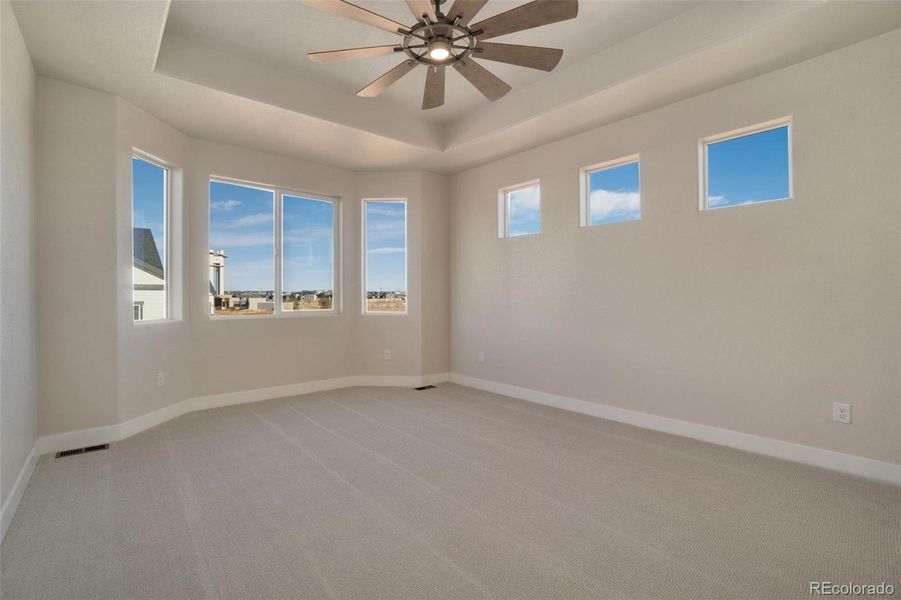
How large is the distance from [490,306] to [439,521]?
337 centimetres

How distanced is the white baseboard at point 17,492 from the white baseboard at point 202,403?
20 cm

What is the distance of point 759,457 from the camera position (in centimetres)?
311

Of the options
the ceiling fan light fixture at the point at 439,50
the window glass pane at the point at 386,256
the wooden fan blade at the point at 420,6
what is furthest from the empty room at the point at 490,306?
the window glass pane at the point at 386,256

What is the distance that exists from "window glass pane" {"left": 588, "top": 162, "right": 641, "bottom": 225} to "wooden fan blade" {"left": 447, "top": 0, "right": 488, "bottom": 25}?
2.56m

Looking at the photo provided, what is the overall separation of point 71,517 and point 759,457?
14.3 feet

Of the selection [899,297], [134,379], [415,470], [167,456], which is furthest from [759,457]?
[134,379]

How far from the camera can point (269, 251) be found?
199 inches

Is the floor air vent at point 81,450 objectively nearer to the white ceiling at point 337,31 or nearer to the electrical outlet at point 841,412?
the white ceiling at point 337,31

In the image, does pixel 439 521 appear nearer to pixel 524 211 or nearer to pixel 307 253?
pixel 524 211

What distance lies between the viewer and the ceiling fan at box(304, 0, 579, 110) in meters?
2.03

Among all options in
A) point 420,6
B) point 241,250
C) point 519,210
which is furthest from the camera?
point 519,210

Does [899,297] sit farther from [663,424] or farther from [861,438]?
[663,424]

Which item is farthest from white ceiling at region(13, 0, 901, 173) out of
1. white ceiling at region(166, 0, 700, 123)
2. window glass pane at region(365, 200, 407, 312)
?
window glass pane at region(365, 200, 407, 312)

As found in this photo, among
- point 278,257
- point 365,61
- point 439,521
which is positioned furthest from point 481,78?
point 278,257
